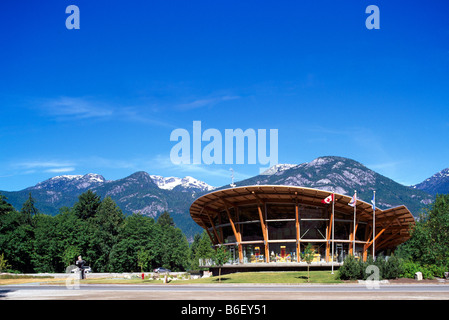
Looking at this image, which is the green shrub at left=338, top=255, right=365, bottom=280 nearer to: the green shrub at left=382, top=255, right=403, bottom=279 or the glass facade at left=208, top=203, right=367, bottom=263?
the green shrub at left=382, top=255, right=403, bottom=279

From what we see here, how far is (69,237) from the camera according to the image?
7919 centimetres

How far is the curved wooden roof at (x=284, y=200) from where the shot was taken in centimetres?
5641

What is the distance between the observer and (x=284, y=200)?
60219mm

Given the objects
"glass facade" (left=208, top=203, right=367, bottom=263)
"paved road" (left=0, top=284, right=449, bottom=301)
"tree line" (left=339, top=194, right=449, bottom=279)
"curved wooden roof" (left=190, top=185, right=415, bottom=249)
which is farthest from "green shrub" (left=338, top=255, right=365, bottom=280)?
"glass facade" (left=208, top=203, right=367, bottom=263)

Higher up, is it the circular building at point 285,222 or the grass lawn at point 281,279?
the circular building at point 285,222

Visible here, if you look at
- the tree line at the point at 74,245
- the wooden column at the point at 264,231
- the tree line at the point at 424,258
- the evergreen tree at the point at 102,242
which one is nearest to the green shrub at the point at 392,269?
the tree line at the point at 424,258

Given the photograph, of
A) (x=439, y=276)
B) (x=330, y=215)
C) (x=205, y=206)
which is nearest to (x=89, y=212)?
(x=205, y=206)

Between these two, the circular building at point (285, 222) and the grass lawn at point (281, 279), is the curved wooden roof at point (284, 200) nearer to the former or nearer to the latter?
the circular building at point (285, 222)

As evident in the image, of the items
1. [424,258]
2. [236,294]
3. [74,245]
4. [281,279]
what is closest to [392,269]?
[281,279]

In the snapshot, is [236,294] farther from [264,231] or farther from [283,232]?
[283,232]

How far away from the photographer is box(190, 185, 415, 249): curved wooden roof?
185ft

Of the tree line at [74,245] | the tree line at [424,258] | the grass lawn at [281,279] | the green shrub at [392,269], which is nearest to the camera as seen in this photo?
the tree line at [424,258]
